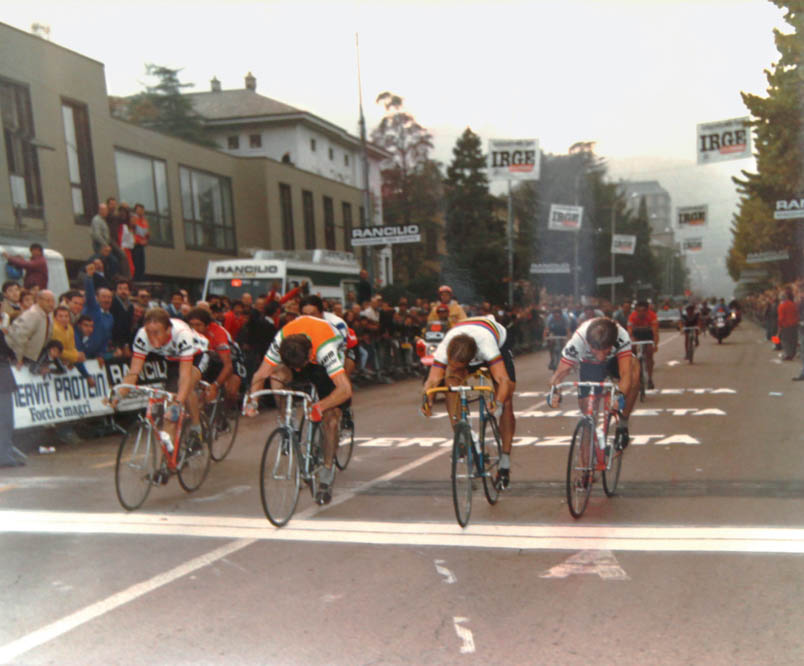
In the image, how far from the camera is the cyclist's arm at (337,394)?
6.37 m

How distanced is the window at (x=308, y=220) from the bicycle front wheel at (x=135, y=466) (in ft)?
93.3

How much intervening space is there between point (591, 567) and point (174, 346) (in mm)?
4183

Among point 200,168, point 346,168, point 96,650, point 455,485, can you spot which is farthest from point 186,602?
point 346,168

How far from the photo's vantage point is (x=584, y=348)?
686 centimetres

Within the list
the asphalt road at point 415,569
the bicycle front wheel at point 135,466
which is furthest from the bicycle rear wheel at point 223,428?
the bicycle front wheel at point 135,466

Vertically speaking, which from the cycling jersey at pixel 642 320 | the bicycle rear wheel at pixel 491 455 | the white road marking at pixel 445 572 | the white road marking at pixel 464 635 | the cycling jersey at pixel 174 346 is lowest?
the white road marking at pixel 445 572

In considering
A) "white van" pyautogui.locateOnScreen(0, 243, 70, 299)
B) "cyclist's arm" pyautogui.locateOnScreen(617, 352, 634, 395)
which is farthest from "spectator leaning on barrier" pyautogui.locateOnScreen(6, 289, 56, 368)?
"cyclist's arm" pyautogui.locateOnScreen(617, 352, 634, 395)

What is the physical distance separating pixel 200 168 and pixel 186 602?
84.1 ft

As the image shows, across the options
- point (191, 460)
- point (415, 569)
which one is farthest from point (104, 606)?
point (191, 460)

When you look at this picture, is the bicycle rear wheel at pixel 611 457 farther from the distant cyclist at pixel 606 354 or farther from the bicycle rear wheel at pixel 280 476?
the bicycle rear wheel at pixel 280 476

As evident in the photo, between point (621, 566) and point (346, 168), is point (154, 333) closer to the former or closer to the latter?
point (621, 566)

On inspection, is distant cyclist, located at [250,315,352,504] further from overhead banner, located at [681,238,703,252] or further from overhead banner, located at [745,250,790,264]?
overhead banner, located at [681,238,703,252]

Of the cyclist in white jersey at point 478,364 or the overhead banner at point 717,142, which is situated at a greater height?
the overhead banner at point 717,142

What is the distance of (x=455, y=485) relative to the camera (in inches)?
221
